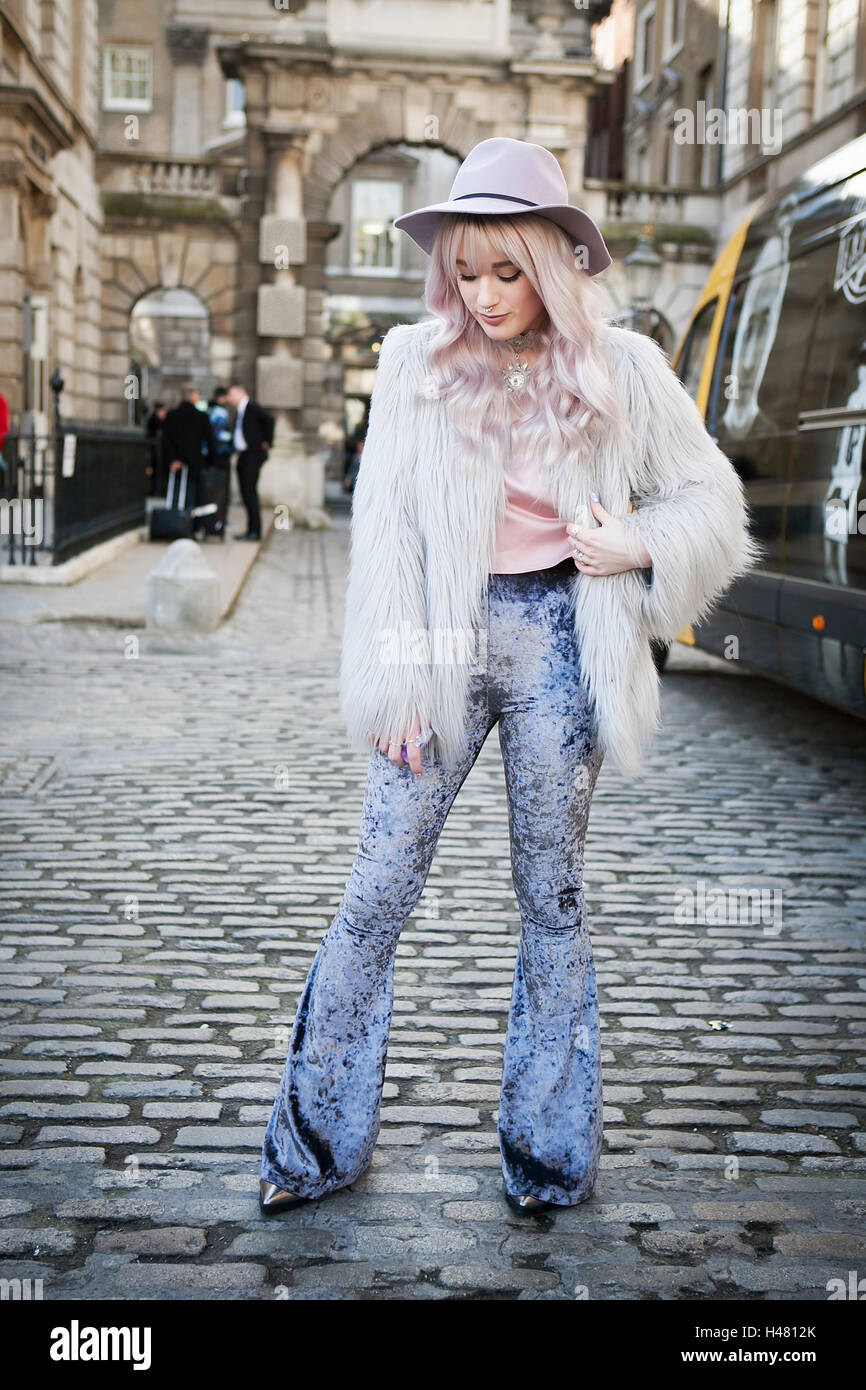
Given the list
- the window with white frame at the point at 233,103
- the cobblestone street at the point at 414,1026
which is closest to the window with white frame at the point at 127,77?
→ the window with white frame at the point at 233,103

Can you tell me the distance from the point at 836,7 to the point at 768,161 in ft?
14.9

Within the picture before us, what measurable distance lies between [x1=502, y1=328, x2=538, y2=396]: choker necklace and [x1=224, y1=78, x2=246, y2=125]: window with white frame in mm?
43979

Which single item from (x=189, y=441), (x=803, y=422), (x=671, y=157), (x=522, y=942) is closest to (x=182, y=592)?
(x=803, y=422)

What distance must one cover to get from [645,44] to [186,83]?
524 inches

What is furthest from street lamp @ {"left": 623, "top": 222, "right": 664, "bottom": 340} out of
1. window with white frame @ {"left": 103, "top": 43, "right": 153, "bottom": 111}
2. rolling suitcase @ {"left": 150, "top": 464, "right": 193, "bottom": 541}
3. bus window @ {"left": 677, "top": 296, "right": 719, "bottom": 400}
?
window with white frame @ {"left": 103, "top": 43, "right": 153, "bottom": 111}

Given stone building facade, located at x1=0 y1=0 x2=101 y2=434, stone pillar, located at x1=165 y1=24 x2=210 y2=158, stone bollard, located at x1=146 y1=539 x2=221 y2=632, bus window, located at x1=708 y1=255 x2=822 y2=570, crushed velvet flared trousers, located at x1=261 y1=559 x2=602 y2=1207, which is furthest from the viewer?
stone pillar, located at x1=165 y1=24 x2=210 y2=158

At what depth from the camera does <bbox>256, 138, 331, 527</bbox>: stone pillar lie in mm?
25719

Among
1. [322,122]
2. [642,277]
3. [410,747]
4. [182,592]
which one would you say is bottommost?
[182,592]

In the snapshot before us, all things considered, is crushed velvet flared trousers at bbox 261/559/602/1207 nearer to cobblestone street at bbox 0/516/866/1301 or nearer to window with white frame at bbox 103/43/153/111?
cobblestone street at bbox 0/516/866/1301

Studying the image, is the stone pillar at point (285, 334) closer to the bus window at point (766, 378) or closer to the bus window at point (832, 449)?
the bus window at point (766, 378)

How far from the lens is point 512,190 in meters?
2.58

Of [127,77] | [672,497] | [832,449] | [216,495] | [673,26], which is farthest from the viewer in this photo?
[127,77]

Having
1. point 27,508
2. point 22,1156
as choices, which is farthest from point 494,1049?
point 27,508

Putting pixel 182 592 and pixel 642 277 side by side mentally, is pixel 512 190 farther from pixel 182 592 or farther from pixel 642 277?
pixel 642 277
